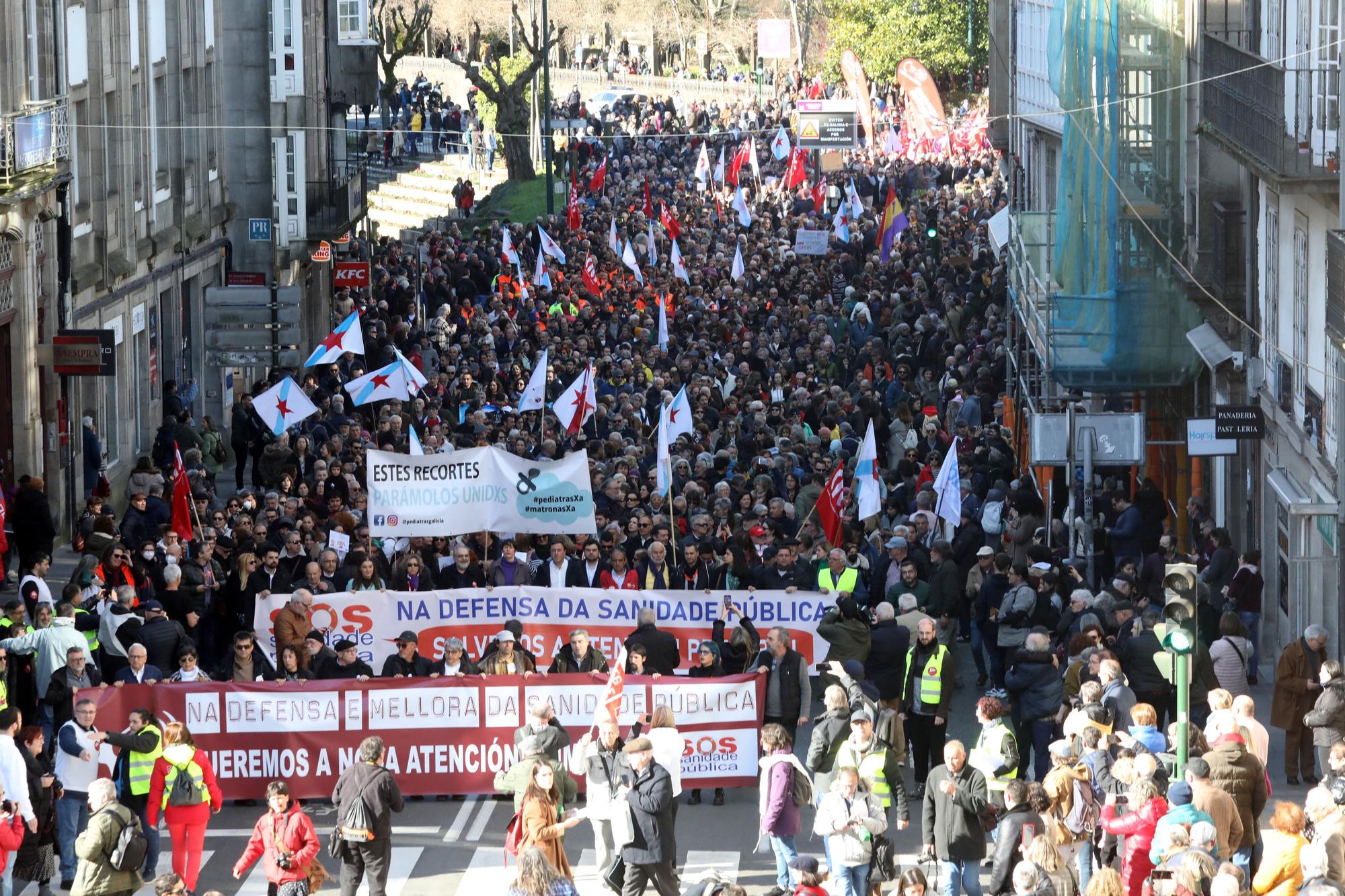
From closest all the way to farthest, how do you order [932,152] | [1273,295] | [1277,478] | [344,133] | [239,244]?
[1277,478] → [1273,295] → [239,244] → [344,133] → [932,152]

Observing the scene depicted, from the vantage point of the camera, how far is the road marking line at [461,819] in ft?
57.1

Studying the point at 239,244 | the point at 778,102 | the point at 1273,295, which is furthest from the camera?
the point at 778,102

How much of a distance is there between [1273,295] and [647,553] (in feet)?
26.1

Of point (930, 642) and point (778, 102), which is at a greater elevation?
point (778, 102)

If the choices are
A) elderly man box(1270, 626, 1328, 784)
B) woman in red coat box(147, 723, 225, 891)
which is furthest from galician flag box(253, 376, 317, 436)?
elderly man box(1270, 626, 1328, 784)

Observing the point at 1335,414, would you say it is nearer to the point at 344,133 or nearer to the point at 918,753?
the point at 918,753

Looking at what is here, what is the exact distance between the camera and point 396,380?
95.7 feet

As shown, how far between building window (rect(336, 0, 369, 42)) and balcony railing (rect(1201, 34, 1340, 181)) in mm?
24960

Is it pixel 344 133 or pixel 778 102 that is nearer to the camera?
pixel 344 133

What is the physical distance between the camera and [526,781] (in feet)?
51.4

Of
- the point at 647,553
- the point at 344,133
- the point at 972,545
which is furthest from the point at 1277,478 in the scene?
the point at 344,133

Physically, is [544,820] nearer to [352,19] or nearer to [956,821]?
[956,821]

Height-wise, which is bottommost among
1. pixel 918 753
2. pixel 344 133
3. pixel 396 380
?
pixel 918 753

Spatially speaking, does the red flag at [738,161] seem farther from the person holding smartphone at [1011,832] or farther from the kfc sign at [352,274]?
the person holding smartphone at [1011,832]
